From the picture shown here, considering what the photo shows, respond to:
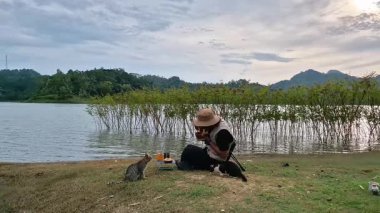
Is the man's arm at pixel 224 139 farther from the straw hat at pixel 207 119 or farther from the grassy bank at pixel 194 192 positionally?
the grassy bank at pixel 194 192

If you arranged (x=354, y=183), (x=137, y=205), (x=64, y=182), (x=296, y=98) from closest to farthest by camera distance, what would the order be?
(x=137, y=205) < (x=354, y=183) < (x=64, y=182) < (x=296, y=98)

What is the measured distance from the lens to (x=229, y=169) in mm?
8273

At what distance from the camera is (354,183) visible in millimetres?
8148

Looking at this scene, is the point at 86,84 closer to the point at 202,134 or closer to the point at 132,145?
the point at 132,145

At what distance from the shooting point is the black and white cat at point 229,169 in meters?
8.13

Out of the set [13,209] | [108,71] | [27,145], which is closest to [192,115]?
[27,145]

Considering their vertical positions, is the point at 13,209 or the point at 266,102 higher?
the point at 266,102

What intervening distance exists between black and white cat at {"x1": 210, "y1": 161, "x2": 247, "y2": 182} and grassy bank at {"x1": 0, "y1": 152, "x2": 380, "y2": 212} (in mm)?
265

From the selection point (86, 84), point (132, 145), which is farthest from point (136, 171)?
point (86, 84)

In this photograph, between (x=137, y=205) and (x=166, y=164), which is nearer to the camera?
(x=137, y=205)

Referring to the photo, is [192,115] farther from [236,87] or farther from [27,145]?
[27,145]

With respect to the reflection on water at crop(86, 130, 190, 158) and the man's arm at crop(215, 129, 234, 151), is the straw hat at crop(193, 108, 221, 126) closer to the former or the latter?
the man's arm at crop(215, 129, 234, 151)

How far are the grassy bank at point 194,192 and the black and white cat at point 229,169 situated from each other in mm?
265

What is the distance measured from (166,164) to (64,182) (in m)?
2.33
